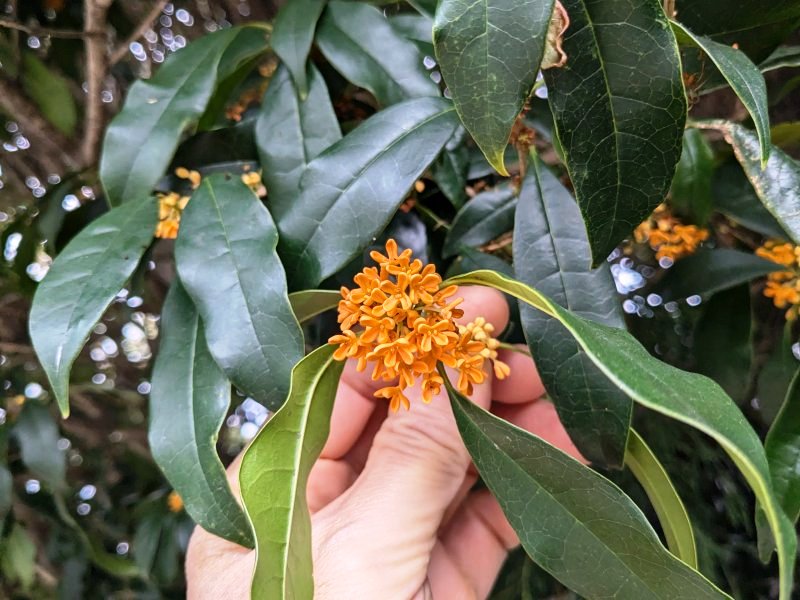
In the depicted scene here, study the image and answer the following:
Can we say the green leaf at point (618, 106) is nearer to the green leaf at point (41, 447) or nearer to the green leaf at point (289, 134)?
the green leaf at point (289, 134)

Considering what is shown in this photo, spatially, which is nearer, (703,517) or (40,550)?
(703,517)

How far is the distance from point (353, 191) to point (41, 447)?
769 millimetres

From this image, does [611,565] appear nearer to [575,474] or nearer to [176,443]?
[575,474]

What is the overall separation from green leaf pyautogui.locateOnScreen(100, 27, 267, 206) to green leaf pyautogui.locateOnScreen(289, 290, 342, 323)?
0.21 metres

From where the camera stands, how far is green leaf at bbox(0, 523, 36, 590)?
107 cm

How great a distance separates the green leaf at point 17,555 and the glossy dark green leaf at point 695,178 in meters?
1.25

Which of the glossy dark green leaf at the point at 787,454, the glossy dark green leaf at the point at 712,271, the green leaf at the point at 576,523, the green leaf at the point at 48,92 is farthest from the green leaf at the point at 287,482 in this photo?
the green leaf at the point at 48,92

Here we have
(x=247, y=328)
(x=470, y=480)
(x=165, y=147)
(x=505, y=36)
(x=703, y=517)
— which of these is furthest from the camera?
(x=703, y=517)

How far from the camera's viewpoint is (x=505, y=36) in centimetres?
34

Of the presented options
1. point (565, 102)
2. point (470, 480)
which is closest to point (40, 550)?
point (470, 480)

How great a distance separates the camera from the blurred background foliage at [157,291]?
2.21ft

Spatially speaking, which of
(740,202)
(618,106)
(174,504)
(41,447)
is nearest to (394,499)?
(618,106)

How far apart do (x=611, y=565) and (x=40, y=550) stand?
1530 millimetres

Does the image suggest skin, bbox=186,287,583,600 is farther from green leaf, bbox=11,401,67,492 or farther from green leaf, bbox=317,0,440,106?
green leaf, bbox=11,401,67,492
